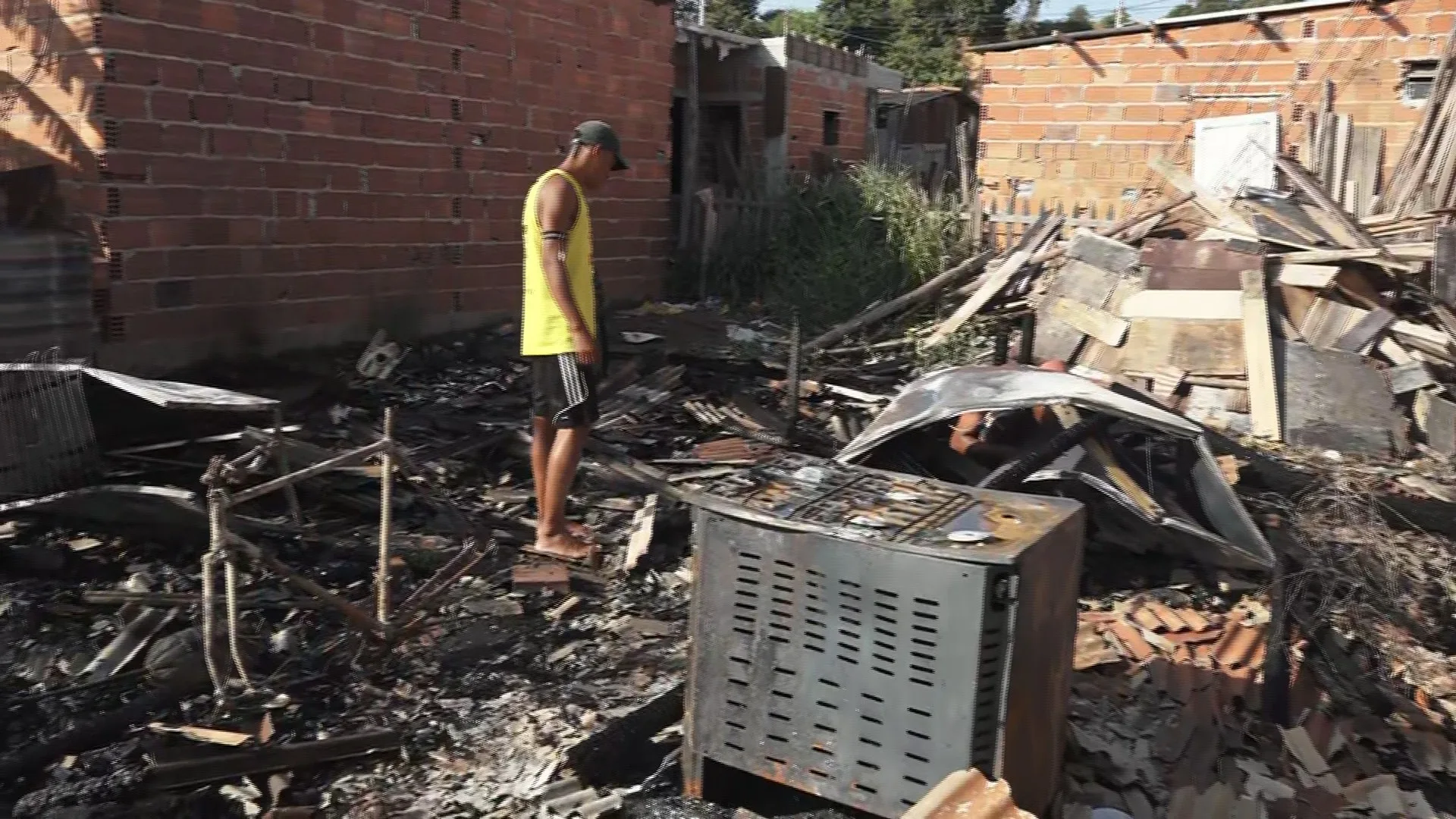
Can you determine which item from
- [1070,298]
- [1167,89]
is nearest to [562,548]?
[1070,298]

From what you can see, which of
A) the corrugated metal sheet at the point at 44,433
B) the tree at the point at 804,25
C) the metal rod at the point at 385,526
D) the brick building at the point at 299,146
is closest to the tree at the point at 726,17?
the tree at the point at 804,25

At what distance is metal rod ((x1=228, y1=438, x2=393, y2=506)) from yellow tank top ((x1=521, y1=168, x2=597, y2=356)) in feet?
3.50

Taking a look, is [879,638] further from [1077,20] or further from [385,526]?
[1077,20]

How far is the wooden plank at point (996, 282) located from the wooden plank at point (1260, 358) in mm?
2015

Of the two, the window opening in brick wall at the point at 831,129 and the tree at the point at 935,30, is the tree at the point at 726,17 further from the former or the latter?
the window opening in brick wall at the point at 831,129

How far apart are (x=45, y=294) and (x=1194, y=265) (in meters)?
7.14

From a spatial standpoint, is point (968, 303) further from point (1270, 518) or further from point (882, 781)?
point (882, 781)

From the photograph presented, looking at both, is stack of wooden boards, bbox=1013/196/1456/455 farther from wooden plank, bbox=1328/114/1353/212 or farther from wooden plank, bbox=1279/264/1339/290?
wooden plank, bbox=1328/114/1353/212

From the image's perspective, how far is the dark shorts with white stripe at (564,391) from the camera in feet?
15.1

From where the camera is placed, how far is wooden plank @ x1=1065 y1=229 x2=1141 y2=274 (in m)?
8.08

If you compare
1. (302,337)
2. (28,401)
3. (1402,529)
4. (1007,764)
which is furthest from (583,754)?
(302,337)

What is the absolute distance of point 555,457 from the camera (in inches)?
184

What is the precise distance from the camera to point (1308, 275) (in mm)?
7281

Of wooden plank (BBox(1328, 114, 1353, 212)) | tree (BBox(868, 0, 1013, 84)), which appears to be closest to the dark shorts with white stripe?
wooden plank (BBox(1328, 114, 1353, 212))
